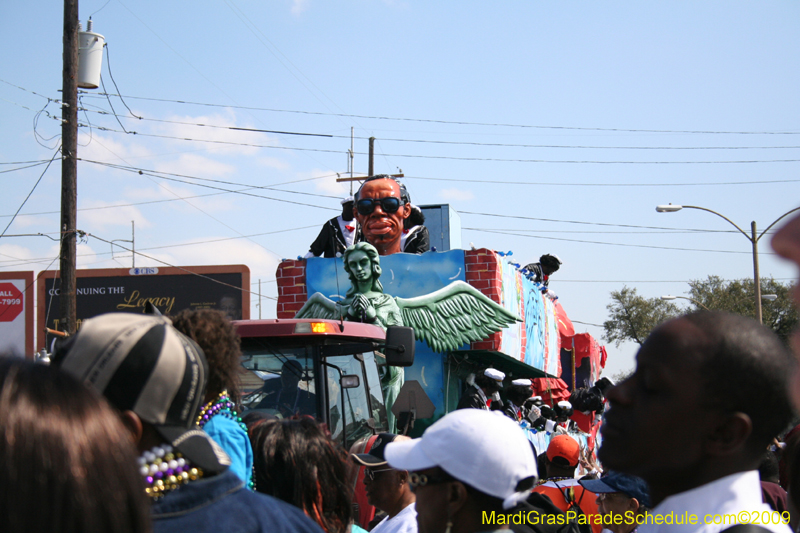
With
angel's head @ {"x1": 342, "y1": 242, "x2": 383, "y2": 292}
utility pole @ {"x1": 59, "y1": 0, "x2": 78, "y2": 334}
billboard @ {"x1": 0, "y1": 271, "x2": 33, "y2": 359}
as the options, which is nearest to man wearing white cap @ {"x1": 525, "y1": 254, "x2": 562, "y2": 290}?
angel's head @ {"x1": 342, "y1": 242, "x2": 383, "y2": 292}

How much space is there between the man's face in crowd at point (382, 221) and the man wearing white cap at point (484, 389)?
292cm

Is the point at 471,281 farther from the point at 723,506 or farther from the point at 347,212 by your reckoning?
the point at 723,506

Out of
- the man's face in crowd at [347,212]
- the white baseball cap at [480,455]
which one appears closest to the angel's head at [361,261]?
the man's face in crowd at [347,212]

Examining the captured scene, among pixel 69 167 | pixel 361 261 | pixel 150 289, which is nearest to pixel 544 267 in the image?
pixel 361 261

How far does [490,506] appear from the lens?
2418 millimetres

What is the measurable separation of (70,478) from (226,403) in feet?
6.23

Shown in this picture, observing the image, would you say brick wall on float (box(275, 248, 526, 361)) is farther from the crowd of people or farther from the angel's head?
the crowd of people

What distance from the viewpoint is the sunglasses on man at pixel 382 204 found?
42.7 feet

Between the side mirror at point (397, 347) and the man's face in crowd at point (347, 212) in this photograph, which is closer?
the side mirror at point (397, 347)

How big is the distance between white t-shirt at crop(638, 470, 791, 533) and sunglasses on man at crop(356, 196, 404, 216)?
1131cm

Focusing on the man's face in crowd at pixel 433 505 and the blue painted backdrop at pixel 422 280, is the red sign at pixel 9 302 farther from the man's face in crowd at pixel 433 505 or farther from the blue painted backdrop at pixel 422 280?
the man's face in crowd at pixel 433 505

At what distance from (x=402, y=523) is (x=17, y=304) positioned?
A: 32417 mm

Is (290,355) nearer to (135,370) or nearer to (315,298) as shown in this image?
(135,370)

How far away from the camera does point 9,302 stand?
31469 millimetres
